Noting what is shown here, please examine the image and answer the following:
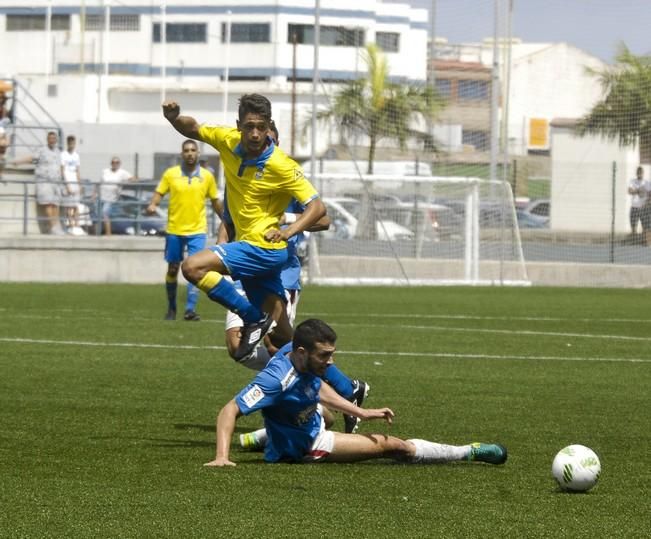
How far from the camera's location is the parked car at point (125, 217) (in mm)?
29812

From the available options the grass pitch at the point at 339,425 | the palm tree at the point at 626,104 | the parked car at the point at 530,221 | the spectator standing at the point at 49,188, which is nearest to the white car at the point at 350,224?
the parked car at the point at 530,221

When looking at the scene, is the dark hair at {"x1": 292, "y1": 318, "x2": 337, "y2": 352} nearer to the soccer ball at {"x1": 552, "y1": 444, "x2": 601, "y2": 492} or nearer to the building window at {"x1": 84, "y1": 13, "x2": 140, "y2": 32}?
the soccer ball at {"x1": 552, "y1": 444, "x2": 601, "y2": 492}

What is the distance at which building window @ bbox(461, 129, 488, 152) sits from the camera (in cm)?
3506

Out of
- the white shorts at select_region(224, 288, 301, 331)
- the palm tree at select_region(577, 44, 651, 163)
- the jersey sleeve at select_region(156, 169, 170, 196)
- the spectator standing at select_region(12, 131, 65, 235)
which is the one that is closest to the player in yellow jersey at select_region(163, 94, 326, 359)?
the white shorts at select_region(224, 288, 301, 331)

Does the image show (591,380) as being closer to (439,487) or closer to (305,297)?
(439,487)

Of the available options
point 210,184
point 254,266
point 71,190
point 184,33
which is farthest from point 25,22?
point 254,266

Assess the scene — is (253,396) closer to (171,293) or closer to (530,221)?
(171,293)

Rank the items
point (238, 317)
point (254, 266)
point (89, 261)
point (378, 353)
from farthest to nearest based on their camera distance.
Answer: point (89, 261) < point (378, 353) < point (238, 317) < point (254, 266)

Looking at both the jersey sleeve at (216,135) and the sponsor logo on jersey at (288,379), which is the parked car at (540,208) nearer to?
the jersey sleeve at (216,135)

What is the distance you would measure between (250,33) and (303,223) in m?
62.6

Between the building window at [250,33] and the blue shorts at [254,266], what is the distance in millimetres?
61143

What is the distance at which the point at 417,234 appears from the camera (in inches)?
1182

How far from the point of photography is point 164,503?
695 cm

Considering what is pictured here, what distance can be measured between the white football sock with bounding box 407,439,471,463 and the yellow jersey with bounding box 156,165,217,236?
1072 centimetres
